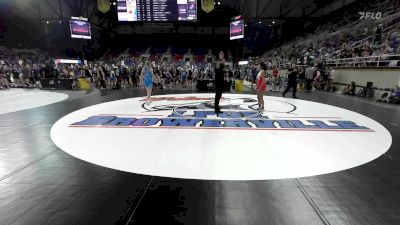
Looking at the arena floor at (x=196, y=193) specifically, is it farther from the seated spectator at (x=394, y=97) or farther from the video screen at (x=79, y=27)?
the video screen at (x=79, y=27)

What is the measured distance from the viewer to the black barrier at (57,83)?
1588cm

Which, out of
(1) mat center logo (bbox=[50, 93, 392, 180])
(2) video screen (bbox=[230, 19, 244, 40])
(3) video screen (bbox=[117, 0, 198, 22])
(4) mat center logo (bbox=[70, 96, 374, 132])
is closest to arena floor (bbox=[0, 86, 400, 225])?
(1) mat center logo (bbox=[50, 93, 392, 180])

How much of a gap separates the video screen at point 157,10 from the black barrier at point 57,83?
6.95 meters

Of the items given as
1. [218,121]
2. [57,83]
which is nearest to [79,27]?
[57,83]

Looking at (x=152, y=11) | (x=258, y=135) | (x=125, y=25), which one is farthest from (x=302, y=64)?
(x=125, y=25)

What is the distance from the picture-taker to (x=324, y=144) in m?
4.28

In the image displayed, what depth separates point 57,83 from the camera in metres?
16.3

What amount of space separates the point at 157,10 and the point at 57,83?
359 inches

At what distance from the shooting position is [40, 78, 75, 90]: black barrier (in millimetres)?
15883

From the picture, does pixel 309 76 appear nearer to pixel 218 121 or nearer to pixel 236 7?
pixel 218 121

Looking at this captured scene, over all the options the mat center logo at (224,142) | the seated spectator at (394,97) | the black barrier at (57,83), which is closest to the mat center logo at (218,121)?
the mat center logo at (224,142)

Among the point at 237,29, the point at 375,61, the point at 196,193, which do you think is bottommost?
the point at 196,193

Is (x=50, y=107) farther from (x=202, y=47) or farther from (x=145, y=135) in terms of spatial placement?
(x=202, y=47)

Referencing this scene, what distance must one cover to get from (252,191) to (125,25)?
4250 cm
